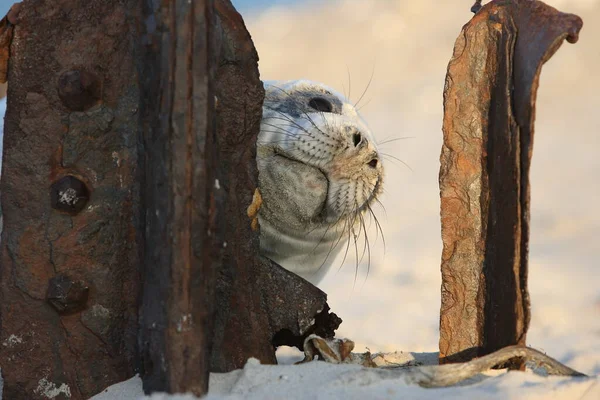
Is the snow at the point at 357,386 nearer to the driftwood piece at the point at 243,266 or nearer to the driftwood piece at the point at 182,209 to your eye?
the driftwood piece at the point at 182,209

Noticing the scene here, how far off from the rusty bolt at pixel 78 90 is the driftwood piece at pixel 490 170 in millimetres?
1062

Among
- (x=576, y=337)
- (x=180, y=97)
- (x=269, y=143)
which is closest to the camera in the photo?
(x=180, y=97)

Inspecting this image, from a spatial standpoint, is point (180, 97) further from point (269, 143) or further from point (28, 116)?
point (269, 143)

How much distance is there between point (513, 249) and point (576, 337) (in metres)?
2.42

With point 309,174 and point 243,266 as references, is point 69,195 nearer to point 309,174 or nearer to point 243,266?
point 243,266

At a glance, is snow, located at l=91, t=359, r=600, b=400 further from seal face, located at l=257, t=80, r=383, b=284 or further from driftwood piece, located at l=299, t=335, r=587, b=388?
seal face, located at l=257, t=80, r=383, b=284

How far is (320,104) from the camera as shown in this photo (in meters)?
3.73

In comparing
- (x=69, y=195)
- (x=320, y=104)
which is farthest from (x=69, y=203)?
(x=320, y=104)

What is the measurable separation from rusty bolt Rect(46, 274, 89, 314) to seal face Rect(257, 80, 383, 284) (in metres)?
Result: 1.16

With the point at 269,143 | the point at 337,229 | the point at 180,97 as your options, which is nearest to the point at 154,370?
the point at 180,97

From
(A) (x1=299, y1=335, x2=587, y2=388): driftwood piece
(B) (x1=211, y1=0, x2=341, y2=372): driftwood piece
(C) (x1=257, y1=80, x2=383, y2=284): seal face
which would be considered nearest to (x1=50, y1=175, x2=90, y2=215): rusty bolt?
(B) (x1=211, y1=0, x2=341, y2=372): driftwood piece

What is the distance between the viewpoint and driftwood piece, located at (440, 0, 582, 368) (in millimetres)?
2285

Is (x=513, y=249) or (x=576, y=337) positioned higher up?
(x=576, y=337)

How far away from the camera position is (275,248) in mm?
3549
